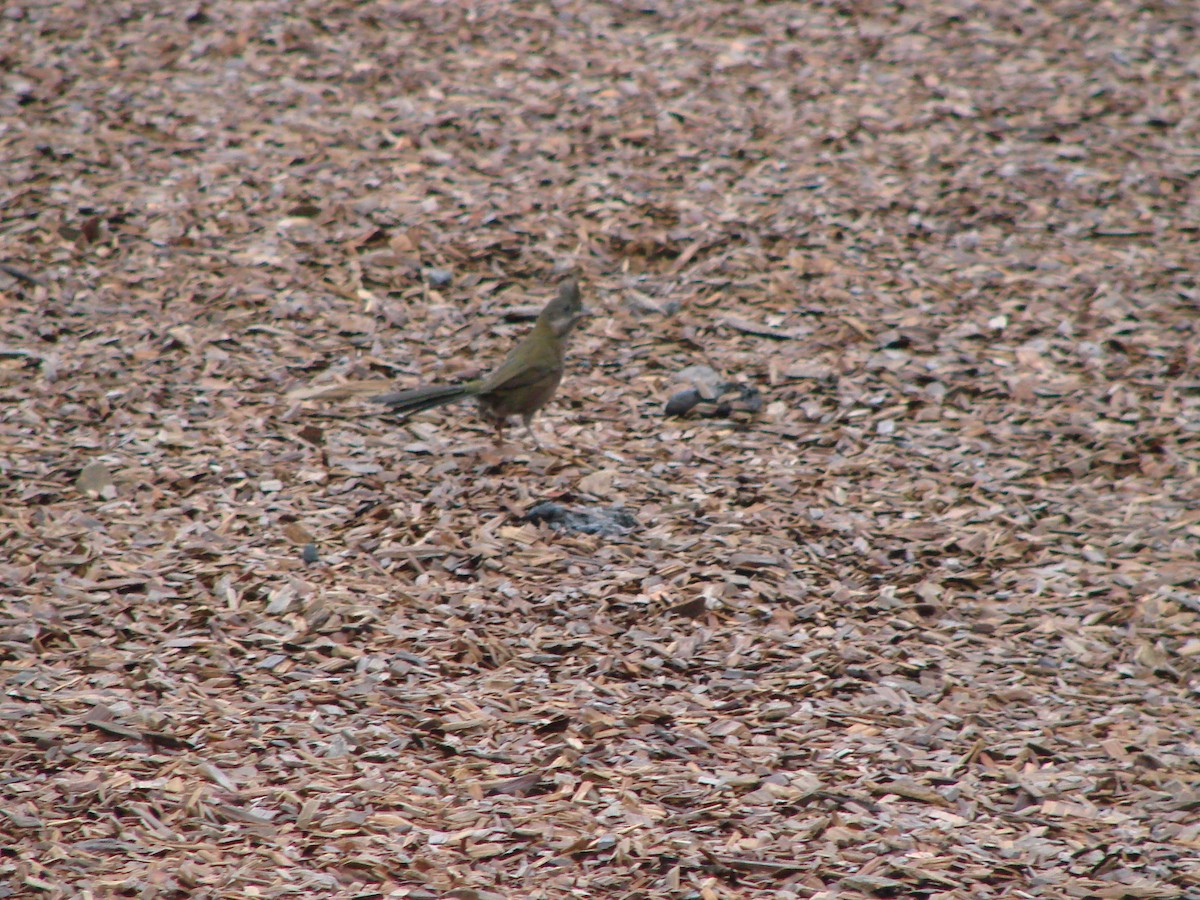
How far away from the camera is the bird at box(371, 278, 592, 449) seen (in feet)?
18.5

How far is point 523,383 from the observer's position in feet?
18.7

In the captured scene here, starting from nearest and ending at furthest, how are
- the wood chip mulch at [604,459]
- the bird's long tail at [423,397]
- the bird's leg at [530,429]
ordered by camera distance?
the wood chip mulch at [604,459] < the bird's long tail at [423,397] < the bird's leg at [530,429]

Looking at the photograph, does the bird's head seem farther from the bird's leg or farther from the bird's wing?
the bird's leg

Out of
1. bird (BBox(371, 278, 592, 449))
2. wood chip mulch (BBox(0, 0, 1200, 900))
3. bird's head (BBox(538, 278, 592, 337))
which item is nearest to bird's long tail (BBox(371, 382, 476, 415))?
bird (BBox(371, 278, 592, 449))

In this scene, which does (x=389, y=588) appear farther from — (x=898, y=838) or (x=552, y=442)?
(x=898, y=838)

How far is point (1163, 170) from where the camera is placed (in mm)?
8328

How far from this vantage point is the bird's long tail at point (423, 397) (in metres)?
5.59

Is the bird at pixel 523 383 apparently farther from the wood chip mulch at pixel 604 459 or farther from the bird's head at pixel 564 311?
the wood chip mulch at pixel 604 459

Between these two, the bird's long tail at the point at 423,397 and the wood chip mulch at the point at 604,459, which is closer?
the wood chip mulch at the point at 604,459

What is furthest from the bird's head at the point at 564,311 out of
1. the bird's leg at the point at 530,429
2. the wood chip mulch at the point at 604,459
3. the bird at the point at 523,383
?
the wood chip mulch at the point at 604,459

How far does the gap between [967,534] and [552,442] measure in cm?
186

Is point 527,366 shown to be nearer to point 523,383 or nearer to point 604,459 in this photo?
point 523,383

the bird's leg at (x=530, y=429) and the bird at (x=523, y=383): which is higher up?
the bird at (x=523, y=383)

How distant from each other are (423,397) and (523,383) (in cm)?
43
